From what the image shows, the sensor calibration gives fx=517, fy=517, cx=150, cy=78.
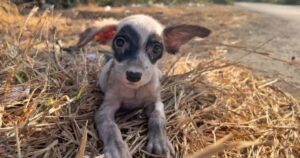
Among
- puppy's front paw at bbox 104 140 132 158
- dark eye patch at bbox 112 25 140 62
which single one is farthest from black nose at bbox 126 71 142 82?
puppy's front paw at bbox 104 140 132 158

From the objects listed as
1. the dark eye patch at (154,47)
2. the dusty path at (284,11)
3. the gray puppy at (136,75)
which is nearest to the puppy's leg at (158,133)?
the gray puppy at (136,75)

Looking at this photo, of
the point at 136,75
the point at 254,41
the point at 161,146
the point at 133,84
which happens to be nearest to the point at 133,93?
the point at 133,84

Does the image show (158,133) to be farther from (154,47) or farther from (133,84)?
(154,47)

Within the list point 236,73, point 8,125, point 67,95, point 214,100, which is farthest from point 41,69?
point 236,73

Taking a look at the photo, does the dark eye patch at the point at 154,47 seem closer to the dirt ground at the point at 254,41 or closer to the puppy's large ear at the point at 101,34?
the puppy's large ear at the point at 101,34

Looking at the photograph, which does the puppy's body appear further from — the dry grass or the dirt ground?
the dirt ground

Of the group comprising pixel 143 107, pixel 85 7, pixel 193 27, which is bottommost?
pixel 85 7

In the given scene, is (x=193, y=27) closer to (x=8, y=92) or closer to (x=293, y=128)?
(x=293, y=128)
